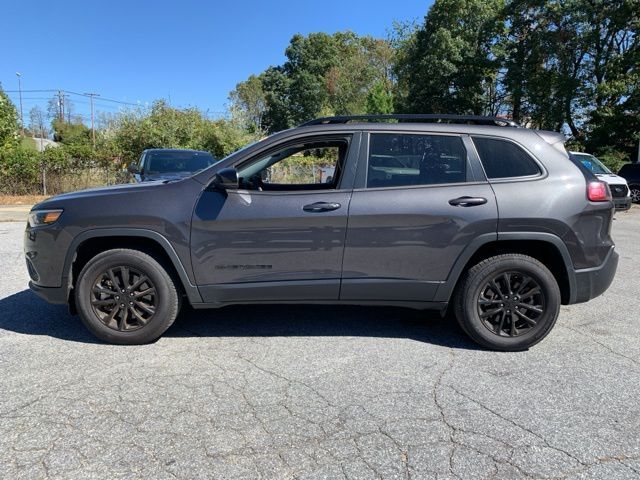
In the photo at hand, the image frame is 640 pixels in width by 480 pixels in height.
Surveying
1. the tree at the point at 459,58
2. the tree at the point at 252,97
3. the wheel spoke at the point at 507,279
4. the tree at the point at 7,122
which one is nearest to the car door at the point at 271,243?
the wheel spoke at the point at 507,279

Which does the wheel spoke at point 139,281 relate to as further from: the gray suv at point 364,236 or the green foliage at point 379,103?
the green foliage at point 379,103

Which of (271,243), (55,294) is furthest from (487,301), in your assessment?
(55,294)

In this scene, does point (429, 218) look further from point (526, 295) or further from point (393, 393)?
point (393, 393)

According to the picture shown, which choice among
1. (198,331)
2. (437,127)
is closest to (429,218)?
(437,127)

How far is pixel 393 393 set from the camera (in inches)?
130

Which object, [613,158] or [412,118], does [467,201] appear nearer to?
[412,118]

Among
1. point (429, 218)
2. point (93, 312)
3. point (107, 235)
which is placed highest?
point (429, 218)

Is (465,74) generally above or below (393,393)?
above

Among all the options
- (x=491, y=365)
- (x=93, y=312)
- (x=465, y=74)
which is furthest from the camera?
(x=465, y=74)

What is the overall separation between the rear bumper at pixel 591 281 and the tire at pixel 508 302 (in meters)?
0.20

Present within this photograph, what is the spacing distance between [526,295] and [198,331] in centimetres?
282

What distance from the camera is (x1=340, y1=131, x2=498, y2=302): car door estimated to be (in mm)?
3832

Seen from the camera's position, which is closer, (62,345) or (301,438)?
(301,438)

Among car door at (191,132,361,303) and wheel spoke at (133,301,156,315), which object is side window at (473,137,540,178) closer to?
car door at (191,132,361,303)
